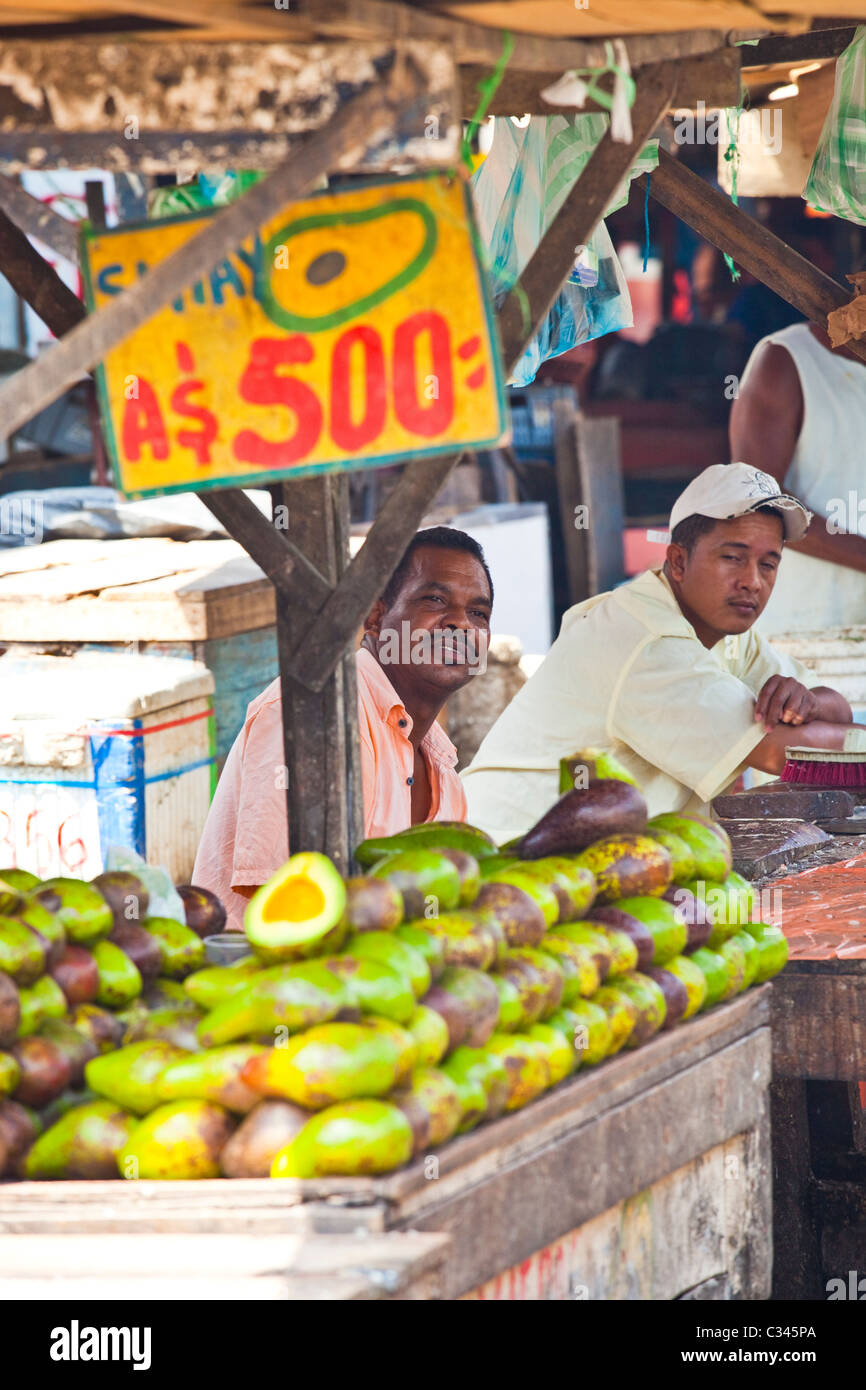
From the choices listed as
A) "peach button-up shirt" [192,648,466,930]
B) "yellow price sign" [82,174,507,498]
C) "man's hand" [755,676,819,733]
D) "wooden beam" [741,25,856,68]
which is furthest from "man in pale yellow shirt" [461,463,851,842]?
"yellow price sign" [82,174,507,498]

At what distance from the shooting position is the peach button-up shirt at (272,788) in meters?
3.22

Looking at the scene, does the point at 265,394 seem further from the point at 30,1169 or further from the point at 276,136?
the point at 30,1169

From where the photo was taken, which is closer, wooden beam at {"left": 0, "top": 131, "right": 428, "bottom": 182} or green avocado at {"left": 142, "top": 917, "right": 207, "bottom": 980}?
wooden beam at {"left": 0, "top": 131, "right": 428, "bottom": 182}

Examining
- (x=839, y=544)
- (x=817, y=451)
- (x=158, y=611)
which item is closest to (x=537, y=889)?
(x=158, y=611)

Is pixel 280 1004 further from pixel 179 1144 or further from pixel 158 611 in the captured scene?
pixel 158 611

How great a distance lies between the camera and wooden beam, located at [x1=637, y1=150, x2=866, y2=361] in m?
4.30

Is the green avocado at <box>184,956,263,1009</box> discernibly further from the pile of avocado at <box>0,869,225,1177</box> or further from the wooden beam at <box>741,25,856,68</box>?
the wooden beam at <box>741,25,856,68</box>

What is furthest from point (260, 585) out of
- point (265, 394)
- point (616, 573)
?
point (616, 573)

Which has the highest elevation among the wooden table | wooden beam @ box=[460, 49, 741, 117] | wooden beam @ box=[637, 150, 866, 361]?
wooden beam @ box=[637, 150, 866, 361]

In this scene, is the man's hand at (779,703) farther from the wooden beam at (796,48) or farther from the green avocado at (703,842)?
the wooden beam at (796,48)

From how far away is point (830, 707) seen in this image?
14.0 feet

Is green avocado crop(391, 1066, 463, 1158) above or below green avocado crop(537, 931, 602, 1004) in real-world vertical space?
below

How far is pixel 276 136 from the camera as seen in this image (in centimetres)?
207
